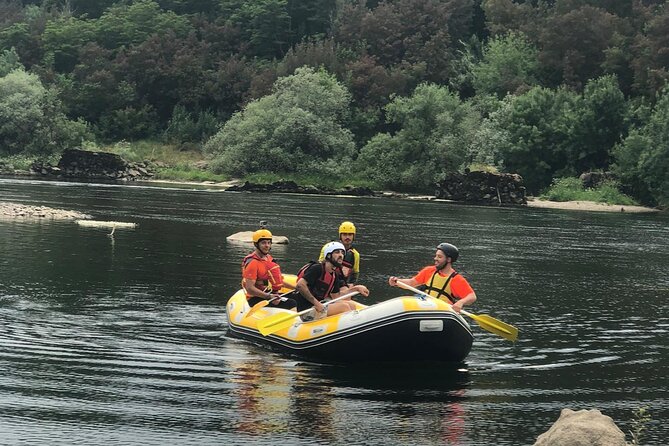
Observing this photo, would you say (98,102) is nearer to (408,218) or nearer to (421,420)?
(408,218)

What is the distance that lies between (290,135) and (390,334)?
6611cm

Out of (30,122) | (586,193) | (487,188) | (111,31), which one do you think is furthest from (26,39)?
(586,193)

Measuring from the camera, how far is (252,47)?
115 metres

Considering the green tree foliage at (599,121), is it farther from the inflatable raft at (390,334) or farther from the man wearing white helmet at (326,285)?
the inflatable raft at (390,334)

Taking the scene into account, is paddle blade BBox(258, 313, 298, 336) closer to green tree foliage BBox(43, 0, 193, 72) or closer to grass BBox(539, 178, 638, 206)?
grass BBox(539, 178, 638, 206)

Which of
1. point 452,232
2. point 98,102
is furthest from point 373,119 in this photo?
point 452,232

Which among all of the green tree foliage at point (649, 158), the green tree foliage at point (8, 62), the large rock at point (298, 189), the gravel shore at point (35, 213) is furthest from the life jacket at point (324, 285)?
the green tree foliage at point (8, 62)

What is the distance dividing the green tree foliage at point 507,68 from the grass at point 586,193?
17.4 meters

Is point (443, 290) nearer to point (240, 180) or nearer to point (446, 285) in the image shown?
point (446, 285)

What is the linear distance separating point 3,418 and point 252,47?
104706 mm

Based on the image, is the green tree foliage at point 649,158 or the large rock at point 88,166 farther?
the large rock at point 88,166

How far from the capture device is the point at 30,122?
91.1m

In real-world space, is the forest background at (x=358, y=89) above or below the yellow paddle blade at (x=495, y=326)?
above

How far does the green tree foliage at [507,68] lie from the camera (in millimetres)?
92056
